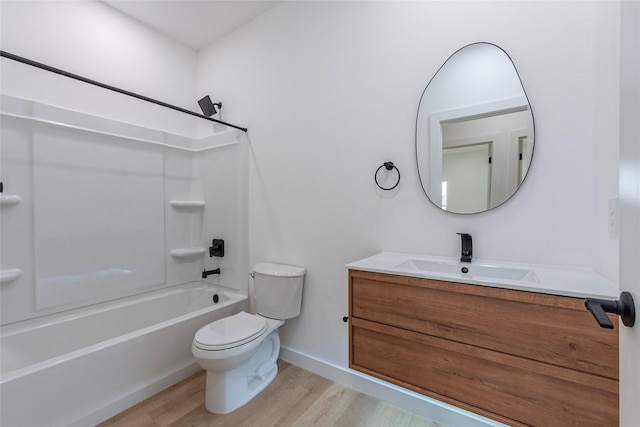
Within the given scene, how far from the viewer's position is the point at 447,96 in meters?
1.51

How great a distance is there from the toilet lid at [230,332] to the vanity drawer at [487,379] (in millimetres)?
703

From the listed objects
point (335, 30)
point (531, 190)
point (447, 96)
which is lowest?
point (531, 190)

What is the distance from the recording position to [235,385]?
1.62 metres

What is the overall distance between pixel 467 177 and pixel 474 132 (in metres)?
0.24

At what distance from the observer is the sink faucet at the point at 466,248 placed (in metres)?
1.40

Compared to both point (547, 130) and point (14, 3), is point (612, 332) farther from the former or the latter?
point (14, 3)

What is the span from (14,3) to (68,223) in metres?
1.46

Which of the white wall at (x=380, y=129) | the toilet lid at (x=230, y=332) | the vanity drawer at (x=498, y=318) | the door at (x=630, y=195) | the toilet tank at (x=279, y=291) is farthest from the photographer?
the toilet tank at (x=279, y=291)

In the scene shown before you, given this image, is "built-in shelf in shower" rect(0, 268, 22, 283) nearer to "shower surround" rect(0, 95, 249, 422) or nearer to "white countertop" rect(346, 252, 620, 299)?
"shower surround" rect(0, 95, 249, 422)

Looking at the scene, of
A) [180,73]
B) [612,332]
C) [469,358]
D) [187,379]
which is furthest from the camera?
[180,73]

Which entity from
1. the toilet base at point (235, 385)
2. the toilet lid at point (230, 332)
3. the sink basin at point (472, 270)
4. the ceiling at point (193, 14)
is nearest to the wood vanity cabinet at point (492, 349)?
the sink basin at point (472, 270)

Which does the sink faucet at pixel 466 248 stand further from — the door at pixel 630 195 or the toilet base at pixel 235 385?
the toilet base at pixel 235 385

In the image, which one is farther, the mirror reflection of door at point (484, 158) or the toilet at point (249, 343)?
the toilet at point (249, 343)

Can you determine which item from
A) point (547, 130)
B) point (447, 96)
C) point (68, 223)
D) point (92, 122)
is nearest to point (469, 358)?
point (547, 130)
